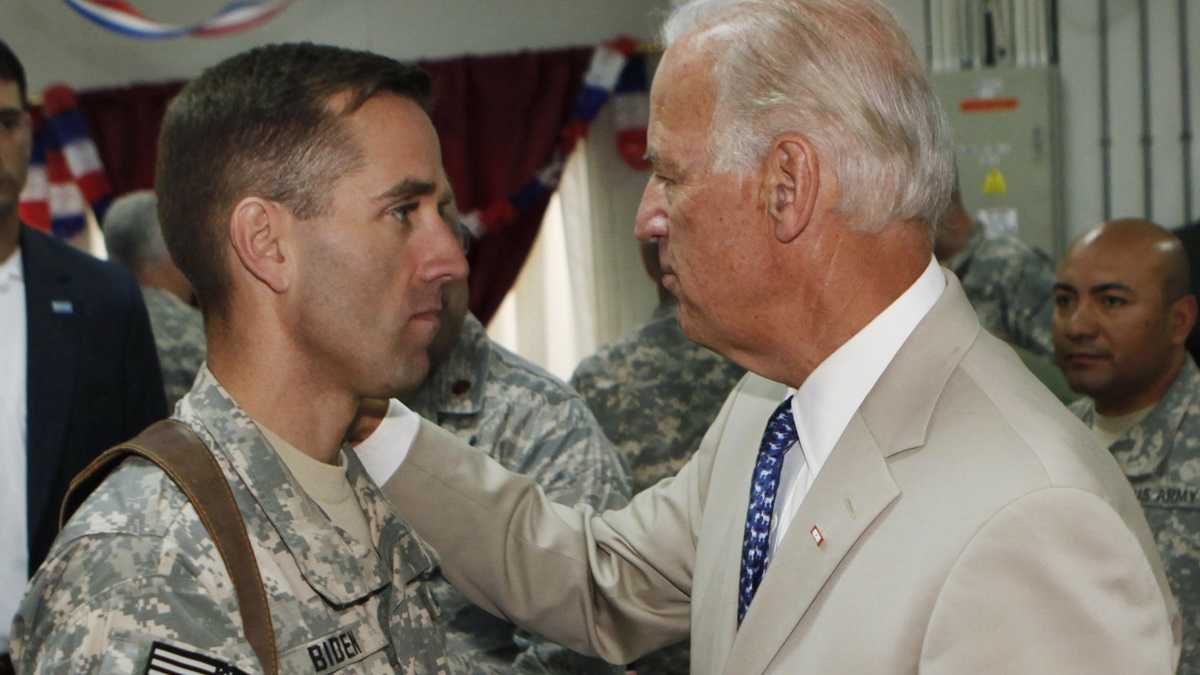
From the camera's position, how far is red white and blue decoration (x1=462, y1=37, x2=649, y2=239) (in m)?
6.67

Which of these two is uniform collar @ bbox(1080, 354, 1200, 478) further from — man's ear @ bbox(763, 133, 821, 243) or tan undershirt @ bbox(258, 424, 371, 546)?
tan undershirt @ bbox(258, 424, 371, 546)

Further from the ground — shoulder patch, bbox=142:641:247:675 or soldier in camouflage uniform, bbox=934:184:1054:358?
shoulder patch, bbox=142:641:247:675

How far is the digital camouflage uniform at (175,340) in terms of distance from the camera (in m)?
3.72

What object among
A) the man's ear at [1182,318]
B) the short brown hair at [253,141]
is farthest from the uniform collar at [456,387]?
the man's ear at [1182,318]

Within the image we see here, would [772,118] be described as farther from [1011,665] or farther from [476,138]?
[476,138]

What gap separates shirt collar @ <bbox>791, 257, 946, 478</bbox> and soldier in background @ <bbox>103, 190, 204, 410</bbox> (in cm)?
244

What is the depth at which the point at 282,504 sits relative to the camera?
1.47 metres

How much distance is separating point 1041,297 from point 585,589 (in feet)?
10.2

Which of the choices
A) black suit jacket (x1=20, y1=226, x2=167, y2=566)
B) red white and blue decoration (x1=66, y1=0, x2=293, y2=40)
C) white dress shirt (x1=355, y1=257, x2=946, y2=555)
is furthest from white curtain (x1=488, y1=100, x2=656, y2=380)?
white dress shirt (x1=355, y1=257, x2=946, y2=555)

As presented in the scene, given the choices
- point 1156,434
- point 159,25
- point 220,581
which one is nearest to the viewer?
point 220,581

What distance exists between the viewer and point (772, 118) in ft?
5.01

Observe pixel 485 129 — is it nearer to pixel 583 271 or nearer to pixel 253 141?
pixel 583 271

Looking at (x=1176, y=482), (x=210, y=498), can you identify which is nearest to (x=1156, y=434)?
(x=1176, y=482)

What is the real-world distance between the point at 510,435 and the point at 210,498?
1175mm
